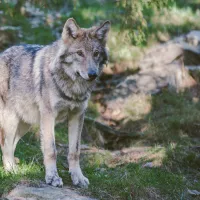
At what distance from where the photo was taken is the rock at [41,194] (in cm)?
443

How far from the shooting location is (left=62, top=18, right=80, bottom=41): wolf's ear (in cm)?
511

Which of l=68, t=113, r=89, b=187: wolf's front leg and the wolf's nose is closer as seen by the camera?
the wolf's nose

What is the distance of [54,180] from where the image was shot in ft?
16.1

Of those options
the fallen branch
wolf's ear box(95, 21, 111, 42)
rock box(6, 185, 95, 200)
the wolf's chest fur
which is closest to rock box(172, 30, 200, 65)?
the fallen branch

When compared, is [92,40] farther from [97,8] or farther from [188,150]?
[97,8]

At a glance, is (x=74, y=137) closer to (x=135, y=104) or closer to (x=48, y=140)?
(x=48, y=140)

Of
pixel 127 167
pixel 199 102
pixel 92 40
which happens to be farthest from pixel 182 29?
pixel 92 40

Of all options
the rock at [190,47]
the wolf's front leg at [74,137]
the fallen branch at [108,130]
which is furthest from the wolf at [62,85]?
the rock at [190,47]

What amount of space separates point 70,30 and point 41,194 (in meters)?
1.95

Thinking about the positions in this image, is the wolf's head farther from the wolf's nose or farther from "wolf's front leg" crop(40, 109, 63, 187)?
"wolf's front leg" crop(40, 109, 63, 187)

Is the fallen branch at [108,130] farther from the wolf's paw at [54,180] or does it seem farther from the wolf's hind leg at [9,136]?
the wolf's paw at [54,180]

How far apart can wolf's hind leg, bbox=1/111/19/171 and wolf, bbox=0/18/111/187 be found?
1.1 inches

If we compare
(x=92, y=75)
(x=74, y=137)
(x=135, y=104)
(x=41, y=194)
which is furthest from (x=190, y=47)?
(x=41, y=194)

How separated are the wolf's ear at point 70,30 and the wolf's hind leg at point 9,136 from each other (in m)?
1.42
